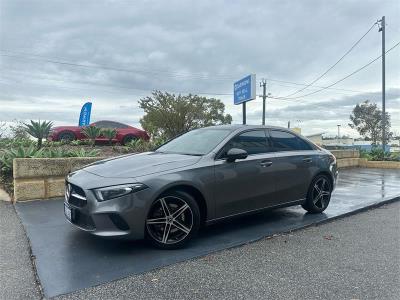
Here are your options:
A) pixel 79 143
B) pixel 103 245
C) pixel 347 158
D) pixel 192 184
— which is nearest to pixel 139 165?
pixel 192 184

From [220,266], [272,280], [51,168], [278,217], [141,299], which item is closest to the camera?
[141,299]

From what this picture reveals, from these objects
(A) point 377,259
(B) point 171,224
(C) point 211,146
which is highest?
(C) point 211,146

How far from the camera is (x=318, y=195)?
6.19 m

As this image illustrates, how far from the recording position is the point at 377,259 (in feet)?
13.6

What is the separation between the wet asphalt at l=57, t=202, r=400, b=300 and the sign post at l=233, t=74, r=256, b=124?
6.94m

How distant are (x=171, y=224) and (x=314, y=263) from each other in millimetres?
1596

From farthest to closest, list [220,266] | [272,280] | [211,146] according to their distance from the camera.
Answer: [211,146] → [220,266] → [272,280]

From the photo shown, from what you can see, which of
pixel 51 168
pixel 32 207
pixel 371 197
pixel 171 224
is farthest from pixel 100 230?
pixel 371 197

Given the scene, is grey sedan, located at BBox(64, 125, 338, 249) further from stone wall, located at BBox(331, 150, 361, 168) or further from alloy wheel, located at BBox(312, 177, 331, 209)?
stone wall, located at BBox(331, 150, 361, 168)

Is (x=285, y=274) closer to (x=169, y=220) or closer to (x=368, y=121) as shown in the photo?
(x=169, y=220)

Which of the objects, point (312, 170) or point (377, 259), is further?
point (312, 170)

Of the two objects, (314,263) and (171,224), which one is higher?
(171,224)

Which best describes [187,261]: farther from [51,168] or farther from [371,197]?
[371,197]

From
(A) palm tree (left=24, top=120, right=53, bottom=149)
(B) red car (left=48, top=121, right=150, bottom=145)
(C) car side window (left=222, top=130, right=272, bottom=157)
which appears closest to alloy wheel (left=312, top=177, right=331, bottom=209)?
(C) car side window (left=222, top=130, right=272, bottom=157)
